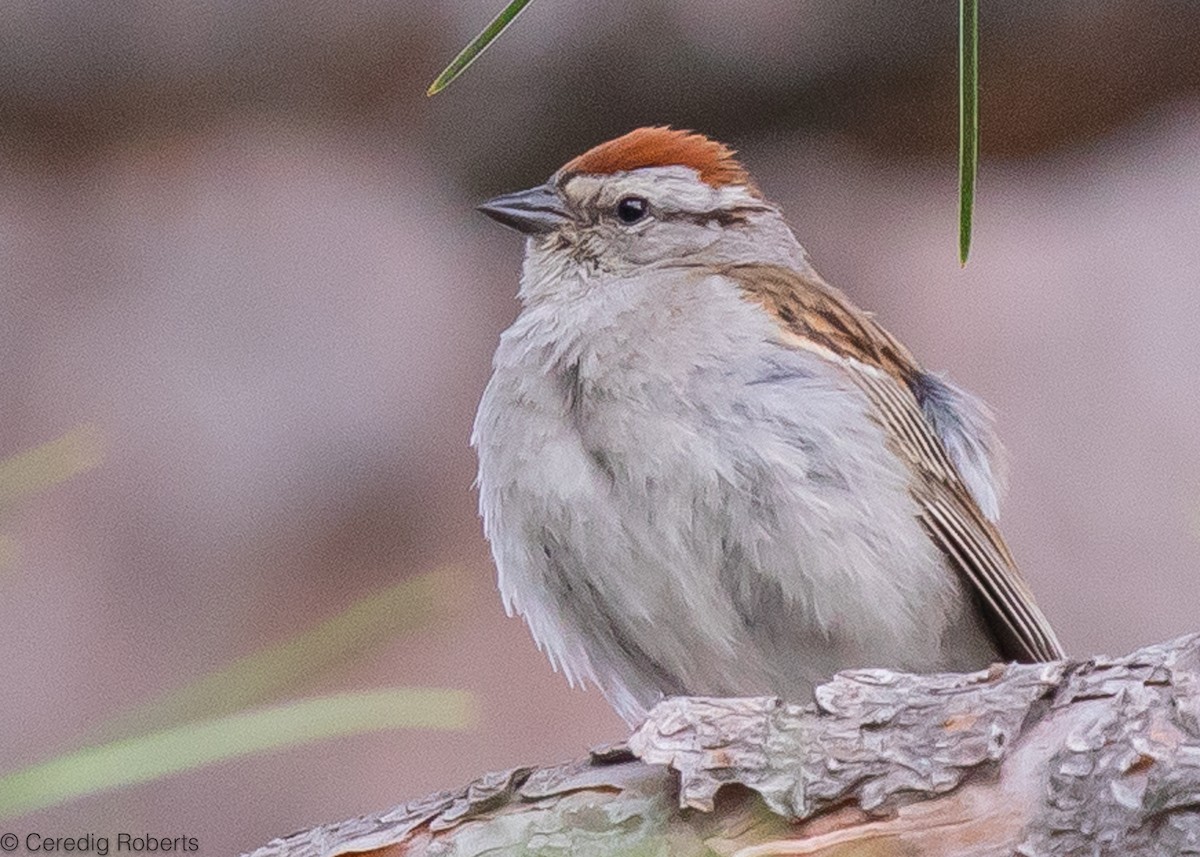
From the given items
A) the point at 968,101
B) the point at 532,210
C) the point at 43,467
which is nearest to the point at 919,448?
the point at 532,210

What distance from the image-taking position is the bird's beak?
10.2ft

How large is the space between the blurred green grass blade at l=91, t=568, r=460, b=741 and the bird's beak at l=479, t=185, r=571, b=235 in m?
2.12

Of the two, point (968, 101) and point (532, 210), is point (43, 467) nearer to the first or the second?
point (968, 101)

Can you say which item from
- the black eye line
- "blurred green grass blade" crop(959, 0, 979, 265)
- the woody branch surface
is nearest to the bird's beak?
the black eye line

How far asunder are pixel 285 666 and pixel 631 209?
2.26 m

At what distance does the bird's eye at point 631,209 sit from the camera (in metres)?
3.14

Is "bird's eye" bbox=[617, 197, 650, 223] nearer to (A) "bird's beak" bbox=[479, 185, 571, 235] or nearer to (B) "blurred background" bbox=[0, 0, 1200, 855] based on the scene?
(A) "bird's beak" bbox=[479, 185, 571, 235]

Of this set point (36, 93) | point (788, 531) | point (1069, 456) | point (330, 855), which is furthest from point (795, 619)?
point (36, 93)

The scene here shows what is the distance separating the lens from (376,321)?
3.91 meters

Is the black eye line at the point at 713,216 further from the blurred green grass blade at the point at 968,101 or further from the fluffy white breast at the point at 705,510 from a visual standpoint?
the blurred green grass blade at the point at 968,101

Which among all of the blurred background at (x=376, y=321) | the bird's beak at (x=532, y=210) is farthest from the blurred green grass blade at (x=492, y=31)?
the blurred background at (x=376, y=321)

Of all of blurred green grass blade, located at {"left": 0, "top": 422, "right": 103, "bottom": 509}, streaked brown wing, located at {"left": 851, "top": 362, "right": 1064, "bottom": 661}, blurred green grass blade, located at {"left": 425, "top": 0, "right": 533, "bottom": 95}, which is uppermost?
blurred green grass blade, located at {"left": 425, "top": 0, "right": 533, "bottom": 95}

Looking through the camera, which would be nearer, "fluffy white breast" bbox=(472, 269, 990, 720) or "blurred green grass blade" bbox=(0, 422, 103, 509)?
"blurred green grass blade" bbox=(0, 422, 103, 509)

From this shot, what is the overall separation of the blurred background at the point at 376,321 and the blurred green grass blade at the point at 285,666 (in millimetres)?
2782
